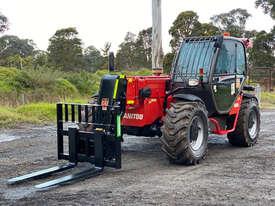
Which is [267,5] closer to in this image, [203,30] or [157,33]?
[203,30]

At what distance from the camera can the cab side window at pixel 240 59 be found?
32.9ft

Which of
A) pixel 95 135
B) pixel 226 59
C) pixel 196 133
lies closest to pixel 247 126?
pixel 226 59

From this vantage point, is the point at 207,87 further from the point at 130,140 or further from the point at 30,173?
the point at 30,173

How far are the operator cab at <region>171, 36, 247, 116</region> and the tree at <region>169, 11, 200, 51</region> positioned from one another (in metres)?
20.5

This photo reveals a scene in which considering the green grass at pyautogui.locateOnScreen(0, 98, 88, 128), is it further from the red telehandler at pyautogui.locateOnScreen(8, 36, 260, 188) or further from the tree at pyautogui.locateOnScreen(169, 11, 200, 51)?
Answer: the tree at pyautogui.locateOnScreen(169, 11, 200, 51)

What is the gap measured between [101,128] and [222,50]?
314 cm

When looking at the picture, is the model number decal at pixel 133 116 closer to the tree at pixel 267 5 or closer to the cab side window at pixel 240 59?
the cab side window at pixel 240 59

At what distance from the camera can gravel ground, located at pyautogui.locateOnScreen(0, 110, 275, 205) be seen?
6.17m

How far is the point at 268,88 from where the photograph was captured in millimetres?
31406

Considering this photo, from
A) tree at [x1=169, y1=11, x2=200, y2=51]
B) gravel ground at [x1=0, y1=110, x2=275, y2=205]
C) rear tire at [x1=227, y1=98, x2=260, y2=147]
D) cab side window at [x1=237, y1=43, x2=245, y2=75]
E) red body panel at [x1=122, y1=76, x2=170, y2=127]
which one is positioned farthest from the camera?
tree at [x1=169, y1=11, x2=200, y2=51]

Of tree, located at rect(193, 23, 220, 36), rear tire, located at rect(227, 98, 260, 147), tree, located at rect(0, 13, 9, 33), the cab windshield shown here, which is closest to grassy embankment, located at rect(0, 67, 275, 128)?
tree, located at rect(193, 23, 220, 36)

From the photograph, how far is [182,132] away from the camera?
7.95m

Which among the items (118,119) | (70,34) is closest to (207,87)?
(118,119)

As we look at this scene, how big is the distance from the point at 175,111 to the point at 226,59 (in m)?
2.08
